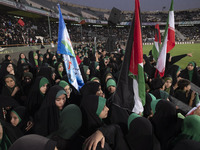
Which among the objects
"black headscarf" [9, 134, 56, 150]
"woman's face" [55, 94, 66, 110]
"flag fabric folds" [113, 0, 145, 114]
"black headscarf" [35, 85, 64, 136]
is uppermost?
"flag fabric folds" [113, 0, 145, 114]

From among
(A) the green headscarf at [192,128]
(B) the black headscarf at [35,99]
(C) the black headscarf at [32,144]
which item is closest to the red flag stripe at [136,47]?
(A) the green headscarf at [192,128]

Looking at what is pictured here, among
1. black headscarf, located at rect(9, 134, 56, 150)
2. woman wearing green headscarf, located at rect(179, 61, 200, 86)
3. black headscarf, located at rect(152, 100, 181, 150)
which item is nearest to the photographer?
black headscarf, located at rect(9, 134, 56, 150)

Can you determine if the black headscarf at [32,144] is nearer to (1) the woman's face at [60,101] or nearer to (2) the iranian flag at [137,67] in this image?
(2) the iranian flag at [137,67]

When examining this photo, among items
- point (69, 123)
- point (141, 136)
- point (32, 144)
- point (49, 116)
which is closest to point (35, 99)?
point (49, 116)

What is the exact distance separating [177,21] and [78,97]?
58.7 m

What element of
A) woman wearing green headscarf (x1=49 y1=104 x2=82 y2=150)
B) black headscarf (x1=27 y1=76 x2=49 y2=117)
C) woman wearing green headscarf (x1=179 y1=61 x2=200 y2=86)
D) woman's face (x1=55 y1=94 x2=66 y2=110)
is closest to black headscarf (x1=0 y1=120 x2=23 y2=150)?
woman wearing green headscarf (x1=49 y1=104 x2=82 y2=150)

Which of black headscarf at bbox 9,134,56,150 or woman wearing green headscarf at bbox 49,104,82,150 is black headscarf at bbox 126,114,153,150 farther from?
black headscarf at bbox 9,134,56,150

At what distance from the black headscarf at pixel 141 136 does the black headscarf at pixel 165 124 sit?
0.33m

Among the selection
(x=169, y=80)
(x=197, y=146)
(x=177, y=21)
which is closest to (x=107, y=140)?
(x=197, y=146)

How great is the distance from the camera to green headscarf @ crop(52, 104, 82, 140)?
1.75m

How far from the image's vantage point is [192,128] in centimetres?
162

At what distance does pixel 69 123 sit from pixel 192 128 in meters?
1.33

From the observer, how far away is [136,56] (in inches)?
81.2

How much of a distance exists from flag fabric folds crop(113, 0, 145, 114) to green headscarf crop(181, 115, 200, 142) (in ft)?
1.76
